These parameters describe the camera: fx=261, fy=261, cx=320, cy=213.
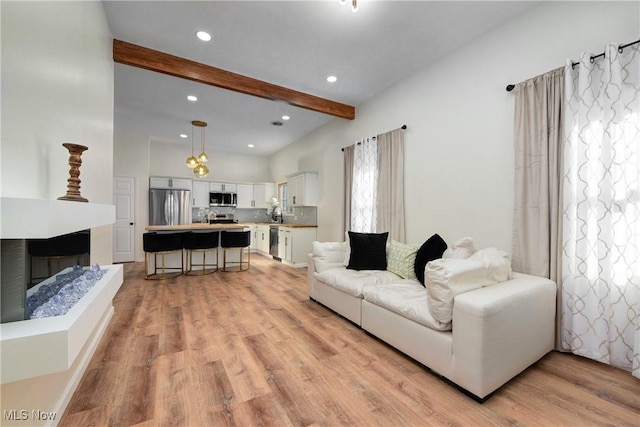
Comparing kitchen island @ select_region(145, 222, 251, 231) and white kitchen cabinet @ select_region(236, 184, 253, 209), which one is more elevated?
white kitchen cabinet @ select_region(236, 184, 253, 209)

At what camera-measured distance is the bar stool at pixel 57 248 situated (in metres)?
1.25

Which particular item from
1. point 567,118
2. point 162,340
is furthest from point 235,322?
point 567,118

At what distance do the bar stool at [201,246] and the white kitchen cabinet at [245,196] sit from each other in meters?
2.83

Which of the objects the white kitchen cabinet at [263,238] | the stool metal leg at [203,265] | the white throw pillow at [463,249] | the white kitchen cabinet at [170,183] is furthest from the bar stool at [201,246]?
the white throw pillow at [463,249]

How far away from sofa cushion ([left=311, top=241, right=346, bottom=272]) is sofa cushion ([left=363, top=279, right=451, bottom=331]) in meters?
0.88

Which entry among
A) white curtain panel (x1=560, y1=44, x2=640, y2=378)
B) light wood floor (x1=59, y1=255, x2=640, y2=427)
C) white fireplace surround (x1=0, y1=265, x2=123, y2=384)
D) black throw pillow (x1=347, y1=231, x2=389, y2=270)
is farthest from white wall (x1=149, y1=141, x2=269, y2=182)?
white curtain panel (x1=560, y1=44, x2=640, y2=378)

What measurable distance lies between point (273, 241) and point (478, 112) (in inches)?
203

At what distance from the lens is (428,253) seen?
2781 mm

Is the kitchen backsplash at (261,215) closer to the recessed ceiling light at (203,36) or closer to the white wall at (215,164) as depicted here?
the white wall at (215,164)

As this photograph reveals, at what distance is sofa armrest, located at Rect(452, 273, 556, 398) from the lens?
163 centimetres

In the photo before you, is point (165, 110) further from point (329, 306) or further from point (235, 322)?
point (329, 306)

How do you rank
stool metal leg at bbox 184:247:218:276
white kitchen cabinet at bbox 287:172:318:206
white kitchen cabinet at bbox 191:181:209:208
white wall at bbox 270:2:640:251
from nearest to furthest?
1. white wall at bbox 270:2:640:251
2. stool metal leg at bbox 184:247:218:276
3. white kitchen cabinet at bbox 287:172:318:206
4. white kitchen cabinet at bbox 191:181:209:208

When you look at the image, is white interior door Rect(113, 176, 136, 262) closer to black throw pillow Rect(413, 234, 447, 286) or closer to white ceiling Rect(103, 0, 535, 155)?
white ceiling Rect(103, 0, 535, 155)

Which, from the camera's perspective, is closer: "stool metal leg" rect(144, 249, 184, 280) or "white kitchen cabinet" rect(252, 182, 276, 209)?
"stool metal leg" rect(144, 249, 184, 280)
